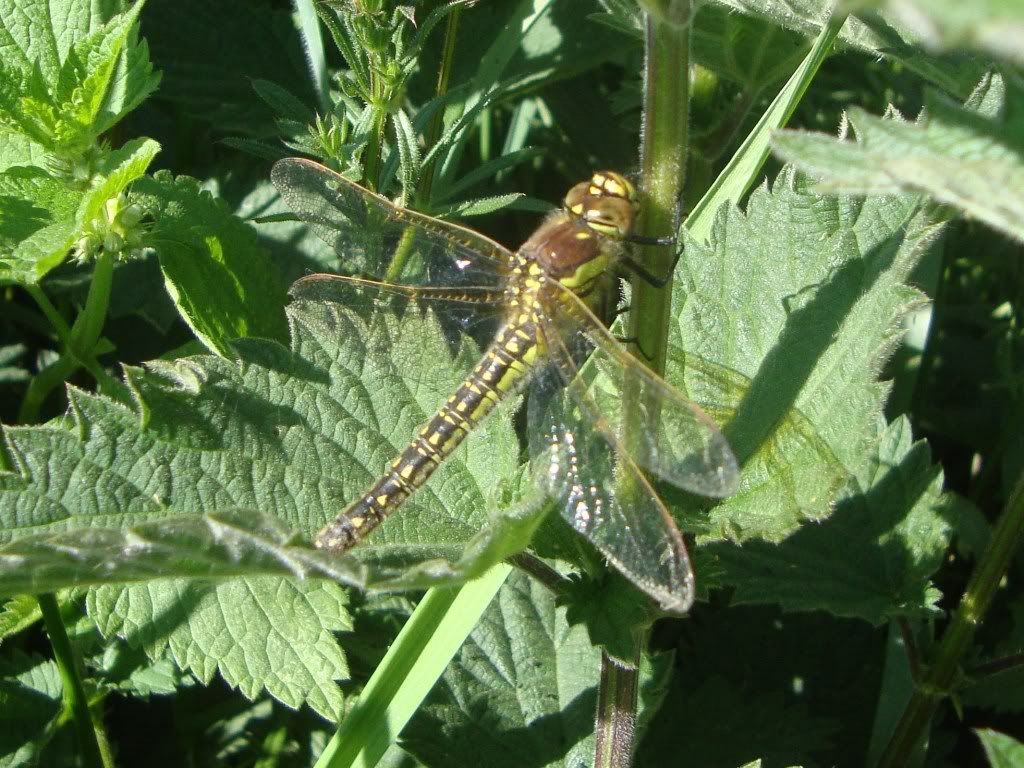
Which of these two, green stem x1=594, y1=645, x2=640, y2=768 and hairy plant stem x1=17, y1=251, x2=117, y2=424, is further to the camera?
hairy plant stem x1=17, y1=251, x2=117, y2=424

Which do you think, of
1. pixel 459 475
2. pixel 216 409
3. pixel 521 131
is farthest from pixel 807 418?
pixel 521 131

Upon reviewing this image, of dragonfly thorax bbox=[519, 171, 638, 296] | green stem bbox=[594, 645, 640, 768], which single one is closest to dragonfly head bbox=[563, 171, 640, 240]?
dragonfly thorax bbox=[519, 171, 638, 296]

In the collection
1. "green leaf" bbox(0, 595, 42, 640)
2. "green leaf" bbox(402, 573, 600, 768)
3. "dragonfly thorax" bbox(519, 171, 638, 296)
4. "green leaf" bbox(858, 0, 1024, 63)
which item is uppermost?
Answer: "dragonfly thorax" bbox(519, 171, 638, 296)

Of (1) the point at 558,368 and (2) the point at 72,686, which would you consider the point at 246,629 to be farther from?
(1) the point at 558,368

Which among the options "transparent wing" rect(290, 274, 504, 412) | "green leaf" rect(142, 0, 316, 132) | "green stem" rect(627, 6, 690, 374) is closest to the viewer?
"green stem" rect(627, 6, 690, 374)

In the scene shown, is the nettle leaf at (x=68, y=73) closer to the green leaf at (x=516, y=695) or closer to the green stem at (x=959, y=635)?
the green leaf at (x=516, y=695)

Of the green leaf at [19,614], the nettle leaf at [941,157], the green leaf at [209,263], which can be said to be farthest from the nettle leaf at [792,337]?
the green leaf at [19,614]

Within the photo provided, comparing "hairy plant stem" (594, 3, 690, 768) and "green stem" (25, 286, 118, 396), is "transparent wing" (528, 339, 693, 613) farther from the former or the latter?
"green stem" (25, 286, 118, 396)
